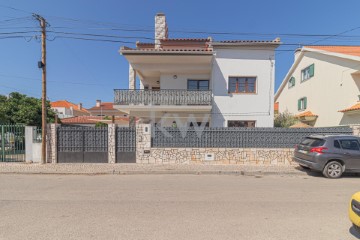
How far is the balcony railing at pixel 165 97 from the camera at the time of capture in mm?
12969

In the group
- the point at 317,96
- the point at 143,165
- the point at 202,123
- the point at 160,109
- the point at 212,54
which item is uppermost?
the point at 212,54

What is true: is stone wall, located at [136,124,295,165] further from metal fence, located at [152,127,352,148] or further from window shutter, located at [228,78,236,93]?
window shutter, located at [228,78,236,93]

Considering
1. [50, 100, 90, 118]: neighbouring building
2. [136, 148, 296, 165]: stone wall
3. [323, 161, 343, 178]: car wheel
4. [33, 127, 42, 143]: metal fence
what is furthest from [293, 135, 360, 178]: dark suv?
[50, 100, 90, 118]: neighbouring building

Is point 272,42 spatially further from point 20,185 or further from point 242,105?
point 20,185

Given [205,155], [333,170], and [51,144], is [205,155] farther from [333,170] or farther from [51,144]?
[51,144]

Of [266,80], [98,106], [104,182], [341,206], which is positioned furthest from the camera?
[98,106]

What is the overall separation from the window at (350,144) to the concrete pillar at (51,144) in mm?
12727

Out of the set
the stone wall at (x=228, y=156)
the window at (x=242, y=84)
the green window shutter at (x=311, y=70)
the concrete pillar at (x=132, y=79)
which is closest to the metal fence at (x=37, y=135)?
the stone wall at (x=228, y=156)

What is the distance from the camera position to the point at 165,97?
43.0 feet

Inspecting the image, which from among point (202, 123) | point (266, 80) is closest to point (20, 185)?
point (202, 123)

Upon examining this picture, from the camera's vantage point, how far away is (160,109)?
43.4ft

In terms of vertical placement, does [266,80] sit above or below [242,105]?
above

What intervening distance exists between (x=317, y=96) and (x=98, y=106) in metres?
58.1

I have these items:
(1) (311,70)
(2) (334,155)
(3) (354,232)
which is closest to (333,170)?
(2) (334,155)
